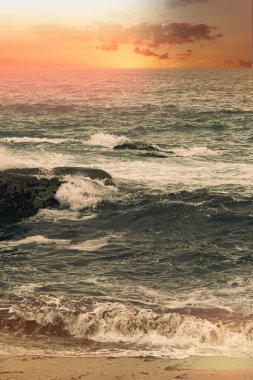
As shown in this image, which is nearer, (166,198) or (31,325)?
(31,325)

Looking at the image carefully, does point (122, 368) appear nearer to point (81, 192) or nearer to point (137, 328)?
point (137, 328)

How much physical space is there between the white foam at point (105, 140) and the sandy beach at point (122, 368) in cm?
3499

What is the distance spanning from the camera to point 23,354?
12602mm

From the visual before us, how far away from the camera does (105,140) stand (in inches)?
1918

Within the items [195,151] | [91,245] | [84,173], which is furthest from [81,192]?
[195,151]

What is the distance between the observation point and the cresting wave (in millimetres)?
13438

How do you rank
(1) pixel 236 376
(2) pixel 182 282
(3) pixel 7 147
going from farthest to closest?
(3) pixel 7 147
(2) pixel 182 282
(1) pixel 236 376

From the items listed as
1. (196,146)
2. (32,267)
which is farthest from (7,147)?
(32,267)

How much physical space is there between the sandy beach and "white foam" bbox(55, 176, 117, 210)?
14342 mm

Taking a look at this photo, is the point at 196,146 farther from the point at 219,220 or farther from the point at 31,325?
the point at 31,325

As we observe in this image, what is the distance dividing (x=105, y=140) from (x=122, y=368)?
124 ft

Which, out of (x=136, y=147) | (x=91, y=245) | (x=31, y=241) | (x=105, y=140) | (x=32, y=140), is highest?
(x=32, y=140)

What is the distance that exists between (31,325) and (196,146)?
32.8m

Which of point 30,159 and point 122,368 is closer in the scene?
point 122,368
